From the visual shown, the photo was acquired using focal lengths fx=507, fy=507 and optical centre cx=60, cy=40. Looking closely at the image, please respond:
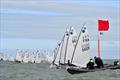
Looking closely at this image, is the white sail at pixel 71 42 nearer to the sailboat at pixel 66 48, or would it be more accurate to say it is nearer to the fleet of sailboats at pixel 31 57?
the sailboat at pixel 66 48

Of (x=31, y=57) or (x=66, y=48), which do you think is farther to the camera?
(x=31, y=57)

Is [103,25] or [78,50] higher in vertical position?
[103,25]

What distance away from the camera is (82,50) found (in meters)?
61.4

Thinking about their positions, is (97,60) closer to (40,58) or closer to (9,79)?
(9,79)

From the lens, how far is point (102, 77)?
47812 millimetres

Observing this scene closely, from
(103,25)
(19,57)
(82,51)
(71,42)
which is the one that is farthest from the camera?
(19,57)

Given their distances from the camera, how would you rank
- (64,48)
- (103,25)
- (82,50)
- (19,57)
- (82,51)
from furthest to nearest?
(19,57)
(64,48)
(82,50)
(82,51)
(103,25)

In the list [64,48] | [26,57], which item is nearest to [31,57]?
[26,57]

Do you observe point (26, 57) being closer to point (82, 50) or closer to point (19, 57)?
point (19, 57)

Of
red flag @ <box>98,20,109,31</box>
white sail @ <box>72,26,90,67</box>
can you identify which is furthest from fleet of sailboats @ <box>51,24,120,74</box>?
red flag @ <box>98,20,109,31</box>

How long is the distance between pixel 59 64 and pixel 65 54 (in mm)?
6658

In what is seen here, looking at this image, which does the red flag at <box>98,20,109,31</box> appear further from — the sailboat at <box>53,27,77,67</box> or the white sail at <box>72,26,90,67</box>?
the sailboat at <box>53,27,77,67</box>

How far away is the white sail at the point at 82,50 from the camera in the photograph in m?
61.0

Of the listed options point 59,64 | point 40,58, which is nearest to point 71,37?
point 59,64
